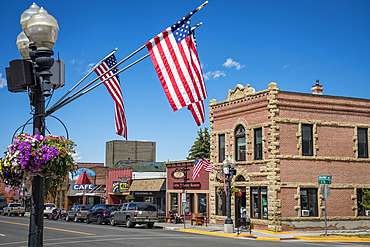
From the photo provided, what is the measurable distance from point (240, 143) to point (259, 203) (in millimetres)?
4682

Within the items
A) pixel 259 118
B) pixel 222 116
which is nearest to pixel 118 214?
pixel 222 116

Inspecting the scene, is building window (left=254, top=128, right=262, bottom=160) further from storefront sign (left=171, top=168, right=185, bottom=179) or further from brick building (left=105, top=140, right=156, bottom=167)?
brick building (left=105, top=140, right=156, bottom=167)

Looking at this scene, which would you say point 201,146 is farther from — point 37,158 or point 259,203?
point 37,158

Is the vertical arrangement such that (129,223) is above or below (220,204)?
below

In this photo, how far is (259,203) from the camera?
93.7 feet

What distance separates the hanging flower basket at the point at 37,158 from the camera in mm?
6832

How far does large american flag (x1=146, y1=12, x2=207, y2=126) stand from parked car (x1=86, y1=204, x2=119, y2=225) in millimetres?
28809

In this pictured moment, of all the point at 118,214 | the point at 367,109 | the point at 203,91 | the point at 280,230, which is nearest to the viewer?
the point at 203,91

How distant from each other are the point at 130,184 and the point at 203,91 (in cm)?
3696

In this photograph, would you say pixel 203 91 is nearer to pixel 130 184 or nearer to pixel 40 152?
pixel 40 152

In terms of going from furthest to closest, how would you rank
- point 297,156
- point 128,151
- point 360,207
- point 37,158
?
point 128,151 → point 360,207 → point 297,156 → point 37,158

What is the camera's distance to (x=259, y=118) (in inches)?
1142

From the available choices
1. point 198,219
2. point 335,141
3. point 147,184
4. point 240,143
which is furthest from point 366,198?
point 147,184

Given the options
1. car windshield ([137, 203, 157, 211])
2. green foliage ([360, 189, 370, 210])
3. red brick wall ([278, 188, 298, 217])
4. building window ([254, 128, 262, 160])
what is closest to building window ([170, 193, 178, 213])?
car windshield ([137, 203, 157, 211])
